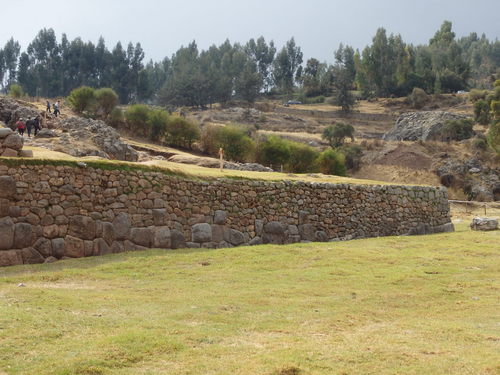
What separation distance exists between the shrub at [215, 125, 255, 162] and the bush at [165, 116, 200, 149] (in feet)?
11.1

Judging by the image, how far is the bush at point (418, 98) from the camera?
359 feet

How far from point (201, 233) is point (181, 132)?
40093 millimetres

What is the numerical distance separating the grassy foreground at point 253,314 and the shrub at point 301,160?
38.7 metres

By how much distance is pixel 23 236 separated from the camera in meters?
14.5

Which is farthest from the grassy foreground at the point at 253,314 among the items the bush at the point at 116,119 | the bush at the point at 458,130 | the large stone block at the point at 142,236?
the bush at the point at 458,130

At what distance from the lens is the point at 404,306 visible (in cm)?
1069

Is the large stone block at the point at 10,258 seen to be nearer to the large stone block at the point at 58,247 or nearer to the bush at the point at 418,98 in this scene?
the large stone block at the point at 58,247

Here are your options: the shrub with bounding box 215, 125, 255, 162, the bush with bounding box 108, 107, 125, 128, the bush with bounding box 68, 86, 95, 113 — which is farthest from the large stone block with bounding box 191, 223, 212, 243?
the bush with bounding box 68, 86, 95, 113

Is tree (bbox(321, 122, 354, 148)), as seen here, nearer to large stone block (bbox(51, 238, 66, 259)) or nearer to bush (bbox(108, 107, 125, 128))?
bush (bbox(108, 107, 125, 128))

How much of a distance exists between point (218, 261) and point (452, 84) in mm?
113536

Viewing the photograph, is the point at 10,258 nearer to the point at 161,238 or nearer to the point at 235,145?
the point at 161,238

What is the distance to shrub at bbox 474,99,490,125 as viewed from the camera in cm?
8606

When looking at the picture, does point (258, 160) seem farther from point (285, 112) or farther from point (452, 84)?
point (452, 84)

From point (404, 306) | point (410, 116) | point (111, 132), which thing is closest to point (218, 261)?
point (404, 306)
